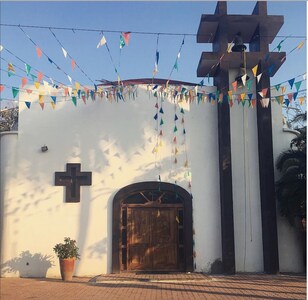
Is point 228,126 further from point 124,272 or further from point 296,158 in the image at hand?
point 124,272

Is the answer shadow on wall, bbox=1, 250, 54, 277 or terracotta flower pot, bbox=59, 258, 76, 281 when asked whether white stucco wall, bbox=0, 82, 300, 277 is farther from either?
terracotta flower pot, bbox=59, 258, 76, 281

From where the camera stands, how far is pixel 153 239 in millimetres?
11398

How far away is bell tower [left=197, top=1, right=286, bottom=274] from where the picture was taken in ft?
36.6

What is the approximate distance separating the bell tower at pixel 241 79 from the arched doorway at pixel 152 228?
1110 millimetres

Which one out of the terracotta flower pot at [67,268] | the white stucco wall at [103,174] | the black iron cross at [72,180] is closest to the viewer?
the terracotta flower pot at [67,268]

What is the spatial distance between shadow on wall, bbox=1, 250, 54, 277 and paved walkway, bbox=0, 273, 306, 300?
337 millimetres

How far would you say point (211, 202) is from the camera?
11.6 meters

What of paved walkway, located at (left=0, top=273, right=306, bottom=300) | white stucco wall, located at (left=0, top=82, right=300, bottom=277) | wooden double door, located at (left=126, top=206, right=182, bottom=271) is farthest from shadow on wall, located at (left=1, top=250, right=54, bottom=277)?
wooden double door, located at (left=126, top=206, right=182, bottom=271)

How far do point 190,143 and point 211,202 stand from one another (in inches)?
70.3

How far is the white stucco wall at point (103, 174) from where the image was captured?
36.9 ft

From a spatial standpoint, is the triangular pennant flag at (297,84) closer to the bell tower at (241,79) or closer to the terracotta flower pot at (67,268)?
the bell tower at (241,79)

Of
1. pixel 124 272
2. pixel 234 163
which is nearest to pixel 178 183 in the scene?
pixel 234 163

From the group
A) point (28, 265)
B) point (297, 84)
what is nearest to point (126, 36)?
point (297, 84)

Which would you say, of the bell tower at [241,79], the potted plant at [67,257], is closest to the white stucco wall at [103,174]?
the bell tower at [241,79]
